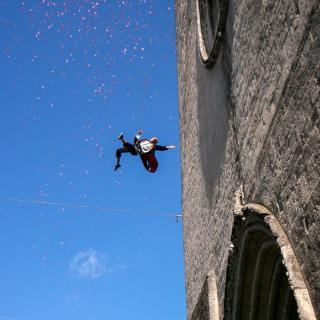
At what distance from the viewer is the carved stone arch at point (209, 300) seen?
6.27 metres

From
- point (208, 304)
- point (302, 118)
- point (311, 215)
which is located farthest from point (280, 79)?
point (208, 304)

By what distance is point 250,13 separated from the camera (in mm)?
4836

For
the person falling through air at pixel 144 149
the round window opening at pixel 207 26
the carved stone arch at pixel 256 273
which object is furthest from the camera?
the person falling through air at pixel 144 149

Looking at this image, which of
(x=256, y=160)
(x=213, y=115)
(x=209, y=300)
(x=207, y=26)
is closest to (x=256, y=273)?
(x=256, y=160)

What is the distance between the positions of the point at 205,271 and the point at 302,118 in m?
4.14

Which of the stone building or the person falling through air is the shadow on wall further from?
the person falling through air

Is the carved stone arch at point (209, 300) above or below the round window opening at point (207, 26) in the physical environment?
below

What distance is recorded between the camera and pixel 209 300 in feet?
20.9

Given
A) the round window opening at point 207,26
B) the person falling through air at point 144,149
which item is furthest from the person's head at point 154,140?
the round window opening at point 207,26

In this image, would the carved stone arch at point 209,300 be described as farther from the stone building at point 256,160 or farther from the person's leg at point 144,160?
the person's leg at point 144,160

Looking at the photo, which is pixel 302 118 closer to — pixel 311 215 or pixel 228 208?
pixel 311 215

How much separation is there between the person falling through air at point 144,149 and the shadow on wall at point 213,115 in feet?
5.30

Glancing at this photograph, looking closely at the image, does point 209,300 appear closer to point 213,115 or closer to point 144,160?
point 213,115

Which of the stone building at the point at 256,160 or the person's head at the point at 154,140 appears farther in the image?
the person's head at the point at 154,140
